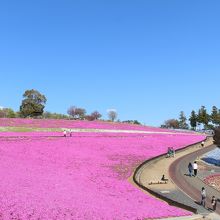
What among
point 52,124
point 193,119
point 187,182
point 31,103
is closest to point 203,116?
point 193,119

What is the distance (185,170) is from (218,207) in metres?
19.0

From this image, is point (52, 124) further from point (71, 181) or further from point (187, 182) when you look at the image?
point (71, 181)

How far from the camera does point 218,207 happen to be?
4216 cm

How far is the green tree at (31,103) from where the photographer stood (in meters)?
148

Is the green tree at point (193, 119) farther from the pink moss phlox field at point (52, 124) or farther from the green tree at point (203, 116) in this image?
the pink moss phlox field at point (52, 124)

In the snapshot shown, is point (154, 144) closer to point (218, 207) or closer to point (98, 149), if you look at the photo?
point (98, 149)

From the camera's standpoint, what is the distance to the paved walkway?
136 feet

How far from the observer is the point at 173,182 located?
172 feet

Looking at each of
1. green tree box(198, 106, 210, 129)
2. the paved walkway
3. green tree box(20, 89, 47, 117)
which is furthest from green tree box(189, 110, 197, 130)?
the paved walkway

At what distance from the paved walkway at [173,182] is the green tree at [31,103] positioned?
80.0m

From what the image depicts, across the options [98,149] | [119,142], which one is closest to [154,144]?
[119,142]

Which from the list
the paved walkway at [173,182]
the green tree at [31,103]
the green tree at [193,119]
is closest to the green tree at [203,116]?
the green tree at [193,119]

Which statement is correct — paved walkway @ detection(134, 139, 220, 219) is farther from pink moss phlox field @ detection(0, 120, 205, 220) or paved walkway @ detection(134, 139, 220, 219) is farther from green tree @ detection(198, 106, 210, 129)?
green tree @ detection(198, 106, 210, 129)

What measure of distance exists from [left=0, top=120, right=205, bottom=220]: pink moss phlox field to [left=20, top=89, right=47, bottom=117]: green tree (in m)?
74.0
